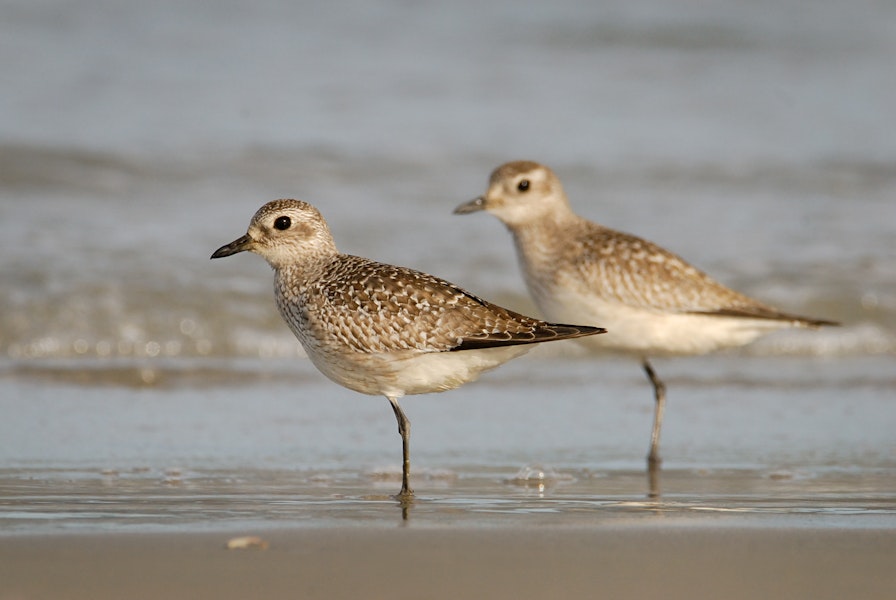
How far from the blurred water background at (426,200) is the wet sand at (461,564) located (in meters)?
1.60

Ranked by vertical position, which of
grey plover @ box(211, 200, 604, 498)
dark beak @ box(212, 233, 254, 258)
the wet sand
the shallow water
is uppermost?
dark beak @ box(212, 233, 254, 258)

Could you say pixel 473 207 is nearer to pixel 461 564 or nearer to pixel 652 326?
pixel 652 326

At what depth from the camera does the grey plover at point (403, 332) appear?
6379 millimetres

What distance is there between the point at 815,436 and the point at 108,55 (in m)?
10.7

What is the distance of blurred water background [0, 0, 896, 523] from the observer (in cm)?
810

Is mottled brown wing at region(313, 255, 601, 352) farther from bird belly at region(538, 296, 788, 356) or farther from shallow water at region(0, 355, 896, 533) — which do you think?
bird belly at region(538, 296, 788, 356)

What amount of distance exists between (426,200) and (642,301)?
502 cm

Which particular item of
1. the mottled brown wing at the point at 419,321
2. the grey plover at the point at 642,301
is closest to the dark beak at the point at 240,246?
the mottled brown wing at the point at 419,321

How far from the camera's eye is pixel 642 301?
8.43 meters

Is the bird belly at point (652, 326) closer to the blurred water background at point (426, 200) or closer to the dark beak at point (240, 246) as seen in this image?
the blurred water background at point (426, 200)

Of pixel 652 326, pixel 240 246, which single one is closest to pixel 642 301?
pixel 652 326

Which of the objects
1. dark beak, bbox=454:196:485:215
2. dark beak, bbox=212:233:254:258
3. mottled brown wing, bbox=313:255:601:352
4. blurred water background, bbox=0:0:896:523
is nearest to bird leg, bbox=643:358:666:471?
blurred water background, bbox=0:0:896:523

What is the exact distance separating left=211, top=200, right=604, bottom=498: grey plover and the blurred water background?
2.34 feet

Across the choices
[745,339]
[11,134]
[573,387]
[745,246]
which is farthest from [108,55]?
[745,339]
